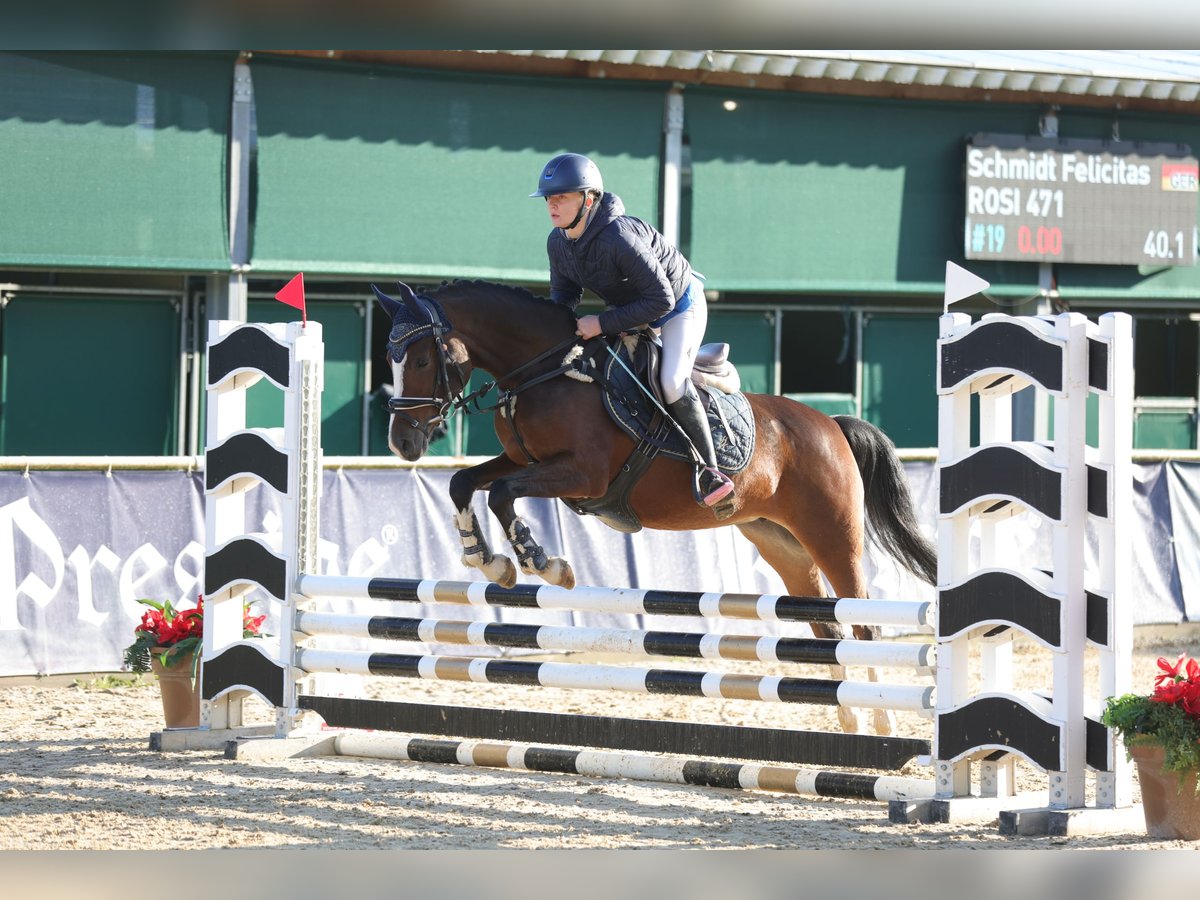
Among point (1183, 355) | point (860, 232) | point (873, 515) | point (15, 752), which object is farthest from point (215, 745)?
point (1183, 355)

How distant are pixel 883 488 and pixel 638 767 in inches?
72.5

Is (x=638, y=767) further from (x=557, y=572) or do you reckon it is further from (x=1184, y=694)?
(x=1184, y=694)

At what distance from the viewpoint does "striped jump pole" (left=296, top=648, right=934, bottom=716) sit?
518 centimetres

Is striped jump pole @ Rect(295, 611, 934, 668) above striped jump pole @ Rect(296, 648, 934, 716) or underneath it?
above

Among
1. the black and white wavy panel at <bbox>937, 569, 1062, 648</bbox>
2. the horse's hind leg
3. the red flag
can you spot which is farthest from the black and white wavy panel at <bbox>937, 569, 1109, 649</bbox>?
the red flag

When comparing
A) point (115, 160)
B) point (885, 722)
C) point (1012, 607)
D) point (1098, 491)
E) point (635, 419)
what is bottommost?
point (885, 722)

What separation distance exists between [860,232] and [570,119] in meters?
2.96

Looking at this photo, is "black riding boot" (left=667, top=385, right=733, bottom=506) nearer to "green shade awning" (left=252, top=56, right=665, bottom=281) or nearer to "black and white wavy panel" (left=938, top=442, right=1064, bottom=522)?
"black and white wavy panel" (left=938, top=442, right=1064, bottom=522)

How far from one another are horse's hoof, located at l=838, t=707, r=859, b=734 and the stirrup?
1027 millimetres

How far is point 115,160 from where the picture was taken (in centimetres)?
1218

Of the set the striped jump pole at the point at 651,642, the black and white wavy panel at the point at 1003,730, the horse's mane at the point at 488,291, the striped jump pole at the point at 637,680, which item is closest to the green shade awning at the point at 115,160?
the striped jump pole at the point at 637,680

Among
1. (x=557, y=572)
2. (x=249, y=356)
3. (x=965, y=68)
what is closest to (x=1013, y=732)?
(x=557, y=572)

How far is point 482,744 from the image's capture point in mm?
5887
